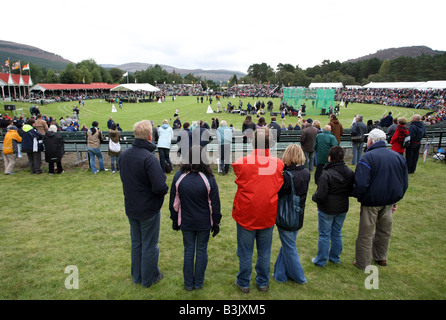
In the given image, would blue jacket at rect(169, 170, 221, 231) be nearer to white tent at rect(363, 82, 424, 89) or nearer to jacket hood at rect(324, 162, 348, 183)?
jacket hood at rect(324, 162, 348, 183)

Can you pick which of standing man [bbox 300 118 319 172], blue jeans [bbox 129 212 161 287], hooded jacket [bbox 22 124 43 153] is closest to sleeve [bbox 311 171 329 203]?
blue jeans [bbox 129 212 161 287]

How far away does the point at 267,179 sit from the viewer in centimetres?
353

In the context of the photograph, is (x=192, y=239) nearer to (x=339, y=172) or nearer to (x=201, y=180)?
(x=201, y=180)

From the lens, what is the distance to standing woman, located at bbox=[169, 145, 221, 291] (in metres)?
3.49

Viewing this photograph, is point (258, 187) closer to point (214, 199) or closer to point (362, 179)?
point (214, 199)

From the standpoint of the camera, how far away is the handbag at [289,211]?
372 centimetres

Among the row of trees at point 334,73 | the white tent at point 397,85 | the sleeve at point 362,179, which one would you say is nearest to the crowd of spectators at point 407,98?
the white tent at point 397,85

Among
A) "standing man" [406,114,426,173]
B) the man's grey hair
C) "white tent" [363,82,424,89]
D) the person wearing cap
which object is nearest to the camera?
the man's grey hair

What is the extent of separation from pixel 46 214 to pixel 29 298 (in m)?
3.34

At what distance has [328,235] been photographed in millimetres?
4324

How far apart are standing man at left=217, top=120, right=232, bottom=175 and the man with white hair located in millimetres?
5537

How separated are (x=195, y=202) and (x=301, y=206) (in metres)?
1.55
